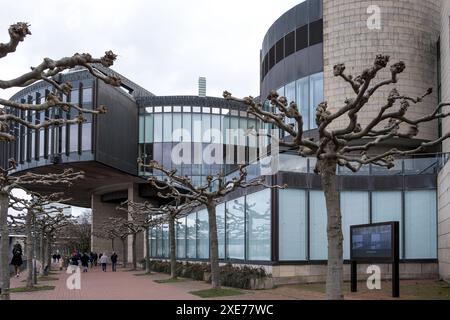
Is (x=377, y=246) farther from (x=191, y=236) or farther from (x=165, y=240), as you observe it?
(x=165, y=240)

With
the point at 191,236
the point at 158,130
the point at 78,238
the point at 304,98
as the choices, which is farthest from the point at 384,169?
the point at 78,238

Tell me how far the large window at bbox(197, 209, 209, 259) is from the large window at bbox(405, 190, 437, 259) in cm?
1275

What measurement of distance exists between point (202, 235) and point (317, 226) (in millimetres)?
11698

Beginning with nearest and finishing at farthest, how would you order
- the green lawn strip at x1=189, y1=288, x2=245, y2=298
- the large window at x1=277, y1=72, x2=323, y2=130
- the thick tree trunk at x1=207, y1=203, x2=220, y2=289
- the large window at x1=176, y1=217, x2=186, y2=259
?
1. the green lawn strip at x1=189, y1=288, x2=245, y2=298
2. the thick tree trunk at x1=207, y1=203, x2=220, y2=289
3. the large window at x1=277, y1=72, x2=323, y2=130
4. the large window at x1=176, y1=217, x2=186, y2=259

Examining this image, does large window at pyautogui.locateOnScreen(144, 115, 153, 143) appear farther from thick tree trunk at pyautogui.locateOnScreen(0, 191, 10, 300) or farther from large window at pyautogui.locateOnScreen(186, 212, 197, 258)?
thick tree trunk at pyautogui.locateOnScreen(0, 191, 10, 300)

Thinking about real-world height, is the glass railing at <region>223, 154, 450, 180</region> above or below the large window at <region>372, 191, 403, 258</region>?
above

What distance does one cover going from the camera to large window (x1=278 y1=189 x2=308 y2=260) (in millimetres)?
23781

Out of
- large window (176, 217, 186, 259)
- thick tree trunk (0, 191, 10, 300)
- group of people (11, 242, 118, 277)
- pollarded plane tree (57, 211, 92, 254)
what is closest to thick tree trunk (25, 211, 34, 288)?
thick tree trunk (0, 191, 10, 300)

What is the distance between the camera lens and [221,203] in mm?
30453

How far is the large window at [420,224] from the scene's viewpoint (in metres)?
25.3

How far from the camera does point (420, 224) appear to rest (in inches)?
1003

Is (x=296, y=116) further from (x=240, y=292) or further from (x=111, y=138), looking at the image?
(x=111, y=138)
